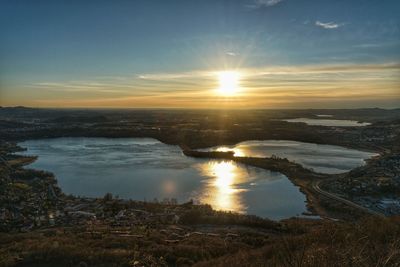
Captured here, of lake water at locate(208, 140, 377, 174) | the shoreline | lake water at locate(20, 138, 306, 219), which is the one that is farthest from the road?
lake water at locate(208, 140, 377, 174)

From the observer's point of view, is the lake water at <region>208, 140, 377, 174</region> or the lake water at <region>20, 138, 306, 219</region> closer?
the lake water at <region>20, 138, 306, 219</region>

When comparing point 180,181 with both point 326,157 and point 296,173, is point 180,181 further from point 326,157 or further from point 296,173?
point 326,157

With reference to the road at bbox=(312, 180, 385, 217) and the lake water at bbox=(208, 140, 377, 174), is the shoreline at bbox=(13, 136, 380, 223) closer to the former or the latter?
the road at bbox=(312, 180, 385, 217)

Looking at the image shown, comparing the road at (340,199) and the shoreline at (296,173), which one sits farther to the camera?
the shoreline at (296,173)

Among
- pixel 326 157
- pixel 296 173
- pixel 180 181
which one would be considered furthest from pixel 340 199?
pixel 326 157

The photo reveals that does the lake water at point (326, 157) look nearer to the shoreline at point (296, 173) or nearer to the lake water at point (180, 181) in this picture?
the shoreline at point (296, 173)

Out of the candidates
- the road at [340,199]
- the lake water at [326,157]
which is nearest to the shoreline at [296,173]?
the road at [340,199]

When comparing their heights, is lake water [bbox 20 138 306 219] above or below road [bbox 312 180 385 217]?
below

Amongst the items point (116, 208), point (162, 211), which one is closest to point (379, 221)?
point (162, 211)

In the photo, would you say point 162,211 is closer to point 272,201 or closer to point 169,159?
point 272,201
